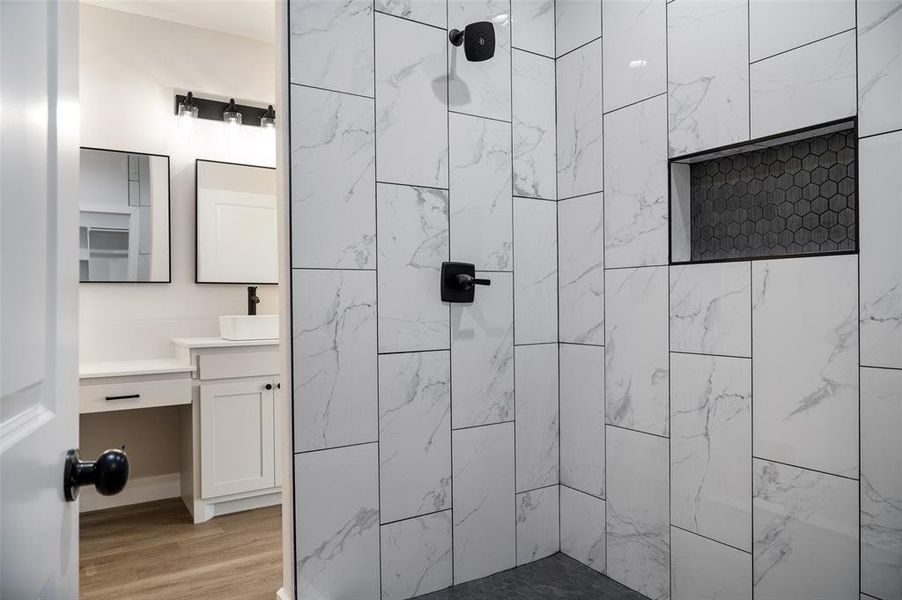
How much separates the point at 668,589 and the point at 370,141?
1746 mm

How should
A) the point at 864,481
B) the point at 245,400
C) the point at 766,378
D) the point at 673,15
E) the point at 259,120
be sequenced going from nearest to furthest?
the point at 864,481 → the point at 766,378 → the point at 673,15 → the point at 245,400 → the point at 259,120

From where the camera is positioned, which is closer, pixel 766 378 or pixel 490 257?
pixel 766 378

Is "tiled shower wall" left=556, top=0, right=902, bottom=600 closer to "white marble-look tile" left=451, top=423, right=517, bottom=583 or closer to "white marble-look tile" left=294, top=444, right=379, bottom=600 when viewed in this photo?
"white marble-look tile" left=451, top=423, right=517, bottom=583

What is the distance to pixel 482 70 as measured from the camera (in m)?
2.08

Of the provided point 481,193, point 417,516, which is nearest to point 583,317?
point 481,193

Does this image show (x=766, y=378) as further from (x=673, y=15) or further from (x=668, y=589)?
(x=673, y=15)

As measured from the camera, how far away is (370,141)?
1857mm

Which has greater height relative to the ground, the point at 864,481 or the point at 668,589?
the point at 864,481

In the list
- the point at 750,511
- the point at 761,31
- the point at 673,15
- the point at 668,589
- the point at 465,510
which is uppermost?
the point at 673,15

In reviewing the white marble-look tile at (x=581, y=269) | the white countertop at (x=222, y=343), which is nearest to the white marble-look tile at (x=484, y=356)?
the white marble-look tile at (x=581, y=269)

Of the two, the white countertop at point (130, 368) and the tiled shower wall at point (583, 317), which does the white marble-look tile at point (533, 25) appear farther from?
the white countertop at point (130, 368)

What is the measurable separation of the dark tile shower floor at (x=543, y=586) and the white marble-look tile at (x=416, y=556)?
0.05 meters

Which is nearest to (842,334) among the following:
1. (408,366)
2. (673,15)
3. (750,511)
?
(750,511)

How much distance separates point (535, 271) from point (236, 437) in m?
1.90
